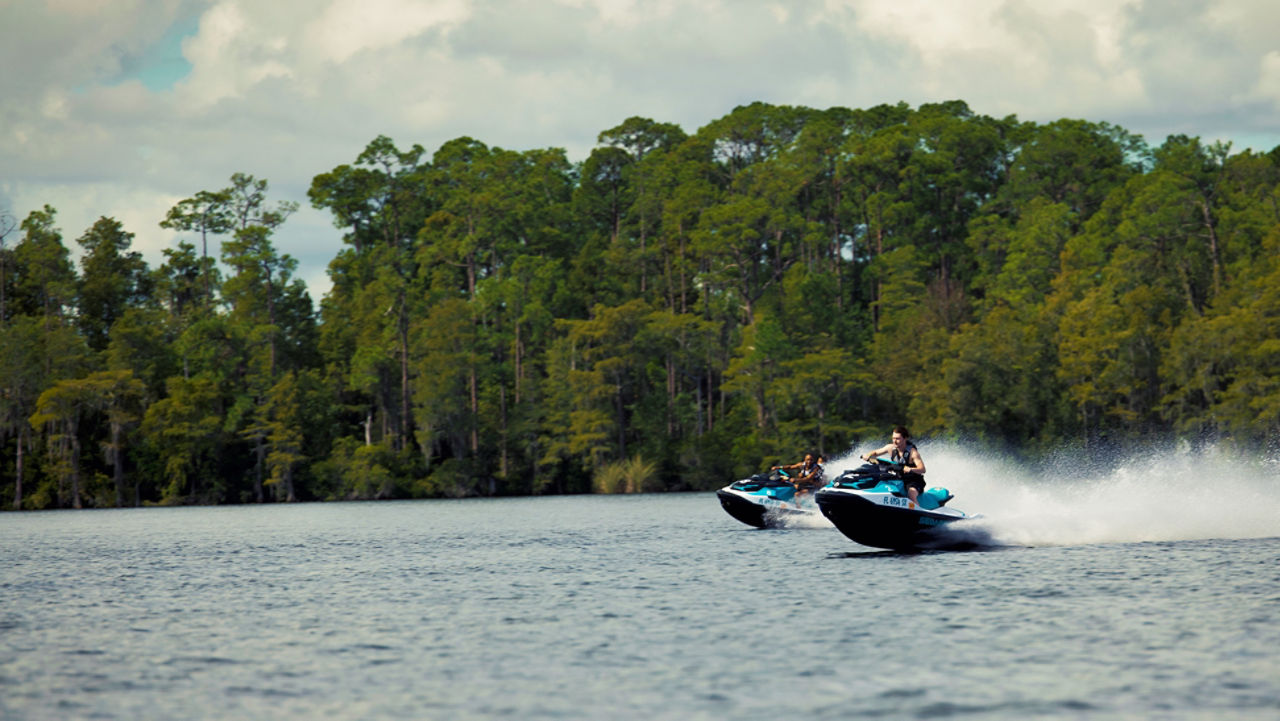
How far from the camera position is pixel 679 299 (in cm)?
12006

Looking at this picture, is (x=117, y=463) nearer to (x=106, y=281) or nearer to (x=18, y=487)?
(x=18, y=487)

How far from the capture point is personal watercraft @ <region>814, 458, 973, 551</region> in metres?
27.5

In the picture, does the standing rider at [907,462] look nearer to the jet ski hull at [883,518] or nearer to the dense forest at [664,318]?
the jet ski hull at [883,518]

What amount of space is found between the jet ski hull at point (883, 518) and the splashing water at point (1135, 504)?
5.10 ft

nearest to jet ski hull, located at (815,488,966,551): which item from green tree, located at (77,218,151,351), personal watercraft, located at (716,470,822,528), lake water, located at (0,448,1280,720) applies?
lake water, located at (0,448,1280,720)

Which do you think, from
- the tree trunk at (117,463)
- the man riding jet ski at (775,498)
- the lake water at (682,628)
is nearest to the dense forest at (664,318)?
the tree trunk at (117,463)

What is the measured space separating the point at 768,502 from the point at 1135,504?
10.1 metres

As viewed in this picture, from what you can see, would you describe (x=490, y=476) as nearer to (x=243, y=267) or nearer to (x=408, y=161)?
(x=243, y=267)

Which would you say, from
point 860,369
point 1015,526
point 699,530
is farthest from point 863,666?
point 860,369

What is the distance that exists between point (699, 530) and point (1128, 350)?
44.7 meters

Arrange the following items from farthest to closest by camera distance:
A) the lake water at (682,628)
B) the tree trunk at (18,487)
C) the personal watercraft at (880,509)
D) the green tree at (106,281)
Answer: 1. the green tree at (106,281)
2. the tree trunk at (18,487)
3. the personal watercraft at (880,509)
4. the lake water at (682,628)

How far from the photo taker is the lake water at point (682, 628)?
13711 mm

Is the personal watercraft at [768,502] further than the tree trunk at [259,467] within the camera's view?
No

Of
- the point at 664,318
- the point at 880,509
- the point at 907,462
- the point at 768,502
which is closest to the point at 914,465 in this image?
the point at 907,462
